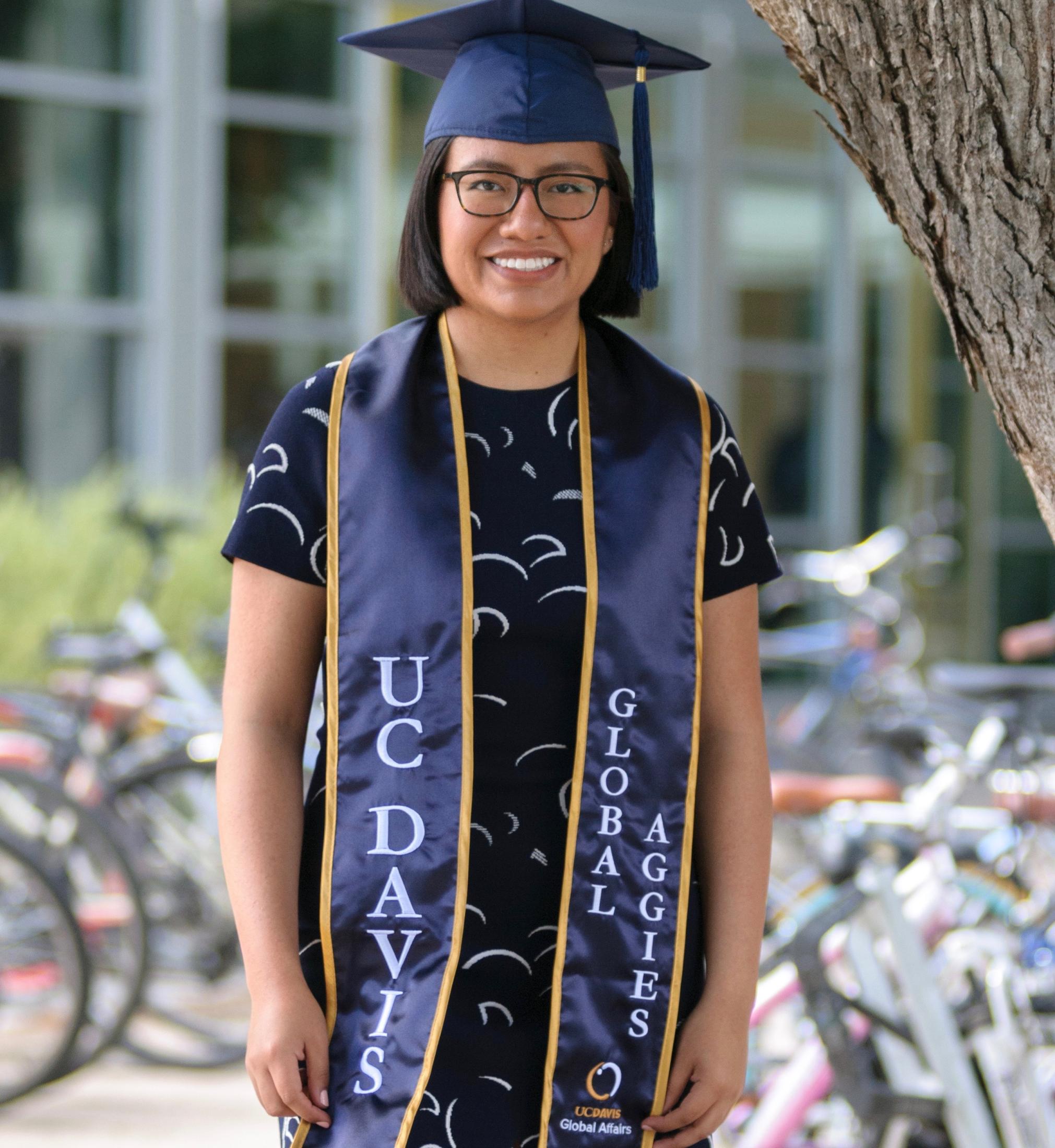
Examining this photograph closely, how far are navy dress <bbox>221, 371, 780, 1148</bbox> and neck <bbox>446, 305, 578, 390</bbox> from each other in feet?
0.31

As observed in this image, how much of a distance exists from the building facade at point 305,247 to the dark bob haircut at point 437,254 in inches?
253

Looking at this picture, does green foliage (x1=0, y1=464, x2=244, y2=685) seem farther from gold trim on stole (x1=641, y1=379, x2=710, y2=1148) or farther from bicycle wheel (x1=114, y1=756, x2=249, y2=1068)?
gold trim on stole (x1=641, y1=379, x2=710, y2=1148)

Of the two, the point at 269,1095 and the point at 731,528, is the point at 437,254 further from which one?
the point at 269,1095

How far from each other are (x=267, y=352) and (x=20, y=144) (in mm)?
1653

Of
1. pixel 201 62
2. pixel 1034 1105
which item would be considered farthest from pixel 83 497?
pixel 1034 1105

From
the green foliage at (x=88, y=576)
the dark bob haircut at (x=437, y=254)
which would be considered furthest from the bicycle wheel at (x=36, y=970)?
the dark bob haircut at (x=437, y=254)

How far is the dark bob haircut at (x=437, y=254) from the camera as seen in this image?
172 cm

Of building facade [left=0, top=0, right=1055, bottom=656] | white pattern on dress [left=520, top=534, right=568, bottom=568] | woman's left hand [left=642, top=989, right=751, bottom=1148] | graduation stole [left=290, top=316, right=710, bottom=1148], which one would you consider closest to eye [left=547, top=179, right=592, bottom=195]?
graduation stole [left=290, top=316, right=710, bottom=1148]

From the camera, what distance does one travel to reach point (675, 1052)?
163 cm

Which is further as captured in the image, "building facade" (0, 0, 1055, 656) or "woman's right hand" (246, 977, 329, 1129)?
"building facade" (0, 0, 1055, 656)

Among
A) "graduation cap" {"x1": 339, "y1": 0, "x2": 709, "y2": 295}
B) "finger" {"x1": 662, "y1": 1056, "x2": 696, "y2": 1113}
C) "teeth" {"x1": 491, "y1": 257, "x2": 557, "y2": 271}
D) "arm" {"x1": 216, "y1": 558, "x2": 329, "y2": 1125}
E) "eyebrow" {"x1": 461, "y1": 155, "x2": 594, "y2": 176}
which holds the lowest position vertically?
"finger" {"x1": 662, "y1": 1056, "x2": 696, "y2": 1113}

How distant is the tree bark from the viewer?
1.36 m

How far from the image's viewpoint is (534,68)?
1.68 meters

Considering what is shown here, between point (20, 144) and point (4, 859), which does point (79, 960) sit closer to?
point (4, 859)
